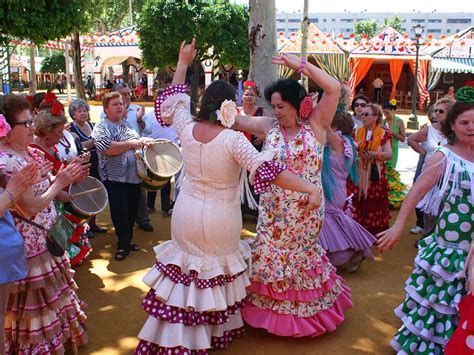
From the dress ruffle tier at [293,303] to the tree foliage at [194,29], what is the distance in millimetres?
17396

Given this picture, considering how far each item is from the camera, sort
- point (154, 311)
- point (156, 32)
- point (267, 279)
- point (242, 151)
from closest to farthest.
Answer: point (242, 151)
point (154, 311)
point (267, 279)
point (156, 32)

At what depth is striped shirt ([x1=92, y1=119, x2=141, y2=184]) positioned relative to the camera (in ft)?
16.6

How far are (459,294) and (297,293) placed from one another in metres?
1.09

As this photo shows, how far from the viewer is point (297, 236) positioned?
352 cm

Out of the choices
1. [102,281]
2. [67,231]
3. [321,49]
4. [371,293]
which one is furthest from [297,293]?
[321,49]

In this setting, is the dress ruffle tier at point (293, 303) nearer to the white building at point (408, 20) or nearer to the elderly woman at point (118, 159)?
the elderly woman at point (118, 159)

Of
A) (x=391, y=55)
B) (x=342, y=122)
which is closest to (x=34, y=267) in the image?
(x=342, y=122)

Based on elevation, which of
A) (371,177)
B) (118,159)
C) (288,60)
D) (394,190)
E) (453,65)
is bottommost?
(394,190)

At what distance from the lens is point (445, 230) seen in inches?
121

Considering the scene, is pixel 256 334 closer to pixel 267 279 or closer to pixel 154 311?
pixel 267 279

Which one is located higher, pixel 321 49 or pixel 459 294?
pixel 321 49

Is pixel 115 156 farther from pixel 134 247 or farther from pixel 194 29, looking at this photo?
pixel 194 29

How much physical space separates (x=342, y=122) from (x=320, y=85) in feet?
5.63

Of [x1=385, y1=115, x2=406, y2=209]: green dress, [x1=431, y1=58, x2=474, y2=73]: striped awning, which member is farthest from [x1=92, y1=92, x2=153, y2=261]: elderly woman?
[x1=431, y1=58, x2=474, y2=73]: striped awning
